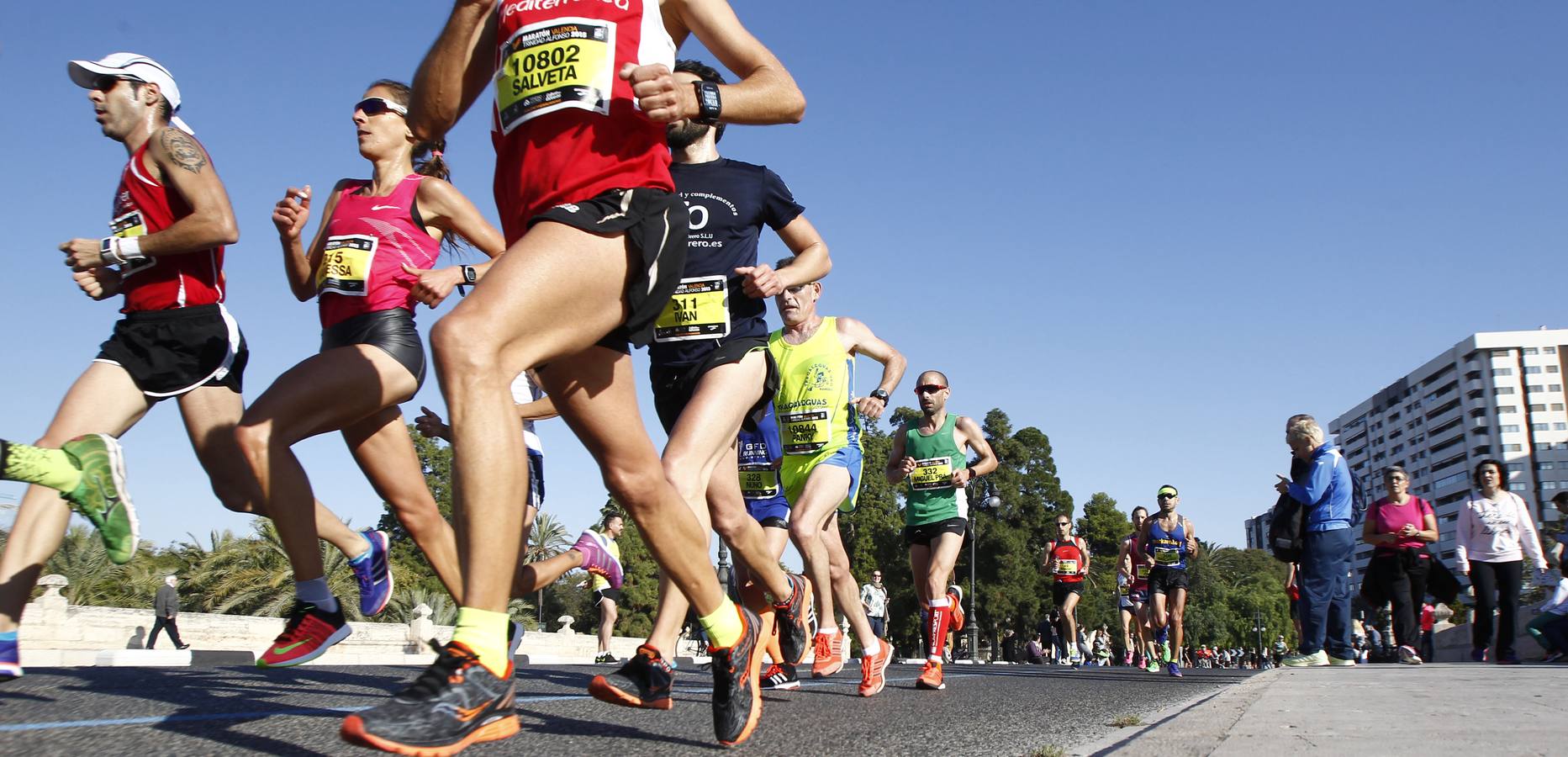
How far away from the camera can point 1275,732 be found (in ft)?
9.39

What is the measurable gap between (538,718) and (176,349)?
6.31 ft

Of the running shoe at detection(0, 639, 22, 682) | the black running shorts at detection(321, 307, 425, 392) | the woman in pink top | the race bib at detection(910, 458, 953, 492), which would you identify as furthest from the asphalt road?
the woman in pink top

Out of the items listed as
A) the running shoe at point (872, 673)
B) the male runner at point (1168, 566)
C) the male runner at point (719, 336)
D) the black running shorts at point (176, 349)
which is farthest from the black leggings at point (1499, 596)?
the black running shorts at point (176, 349)

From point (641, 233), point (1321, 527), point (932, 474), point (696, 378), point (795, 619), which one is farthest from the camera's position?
point (1321, 527)

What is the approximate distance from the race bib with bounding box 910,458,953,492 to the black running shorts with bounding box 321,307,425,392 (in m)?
4.24

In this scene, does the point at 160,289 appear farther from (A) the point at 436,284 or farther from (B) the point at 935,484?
(B) the point at 935,484

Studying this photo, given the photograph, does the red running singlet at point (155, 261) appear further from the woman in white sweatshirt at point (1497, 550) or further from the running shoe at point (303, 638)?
the woman in white sweatshirt at point (1497, 550)

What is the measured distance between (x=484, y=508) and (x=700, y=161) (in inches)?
107

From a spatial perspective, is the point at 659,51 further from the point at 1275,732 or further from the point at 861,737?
the point at 1275,732

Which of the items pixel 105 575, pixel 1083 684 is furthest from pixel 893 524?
pixel 1083 684

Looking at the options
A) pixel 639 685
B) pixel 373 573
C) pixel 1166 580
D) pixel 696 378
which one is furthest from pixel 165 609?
pixel 639 685

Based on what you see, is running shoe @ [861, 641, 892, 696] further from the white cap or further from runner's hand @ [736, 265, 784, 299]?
the white cap

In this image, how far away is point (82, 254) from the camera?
13.2 feet

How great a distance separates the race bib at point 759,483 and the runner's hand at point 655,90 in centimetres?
438
